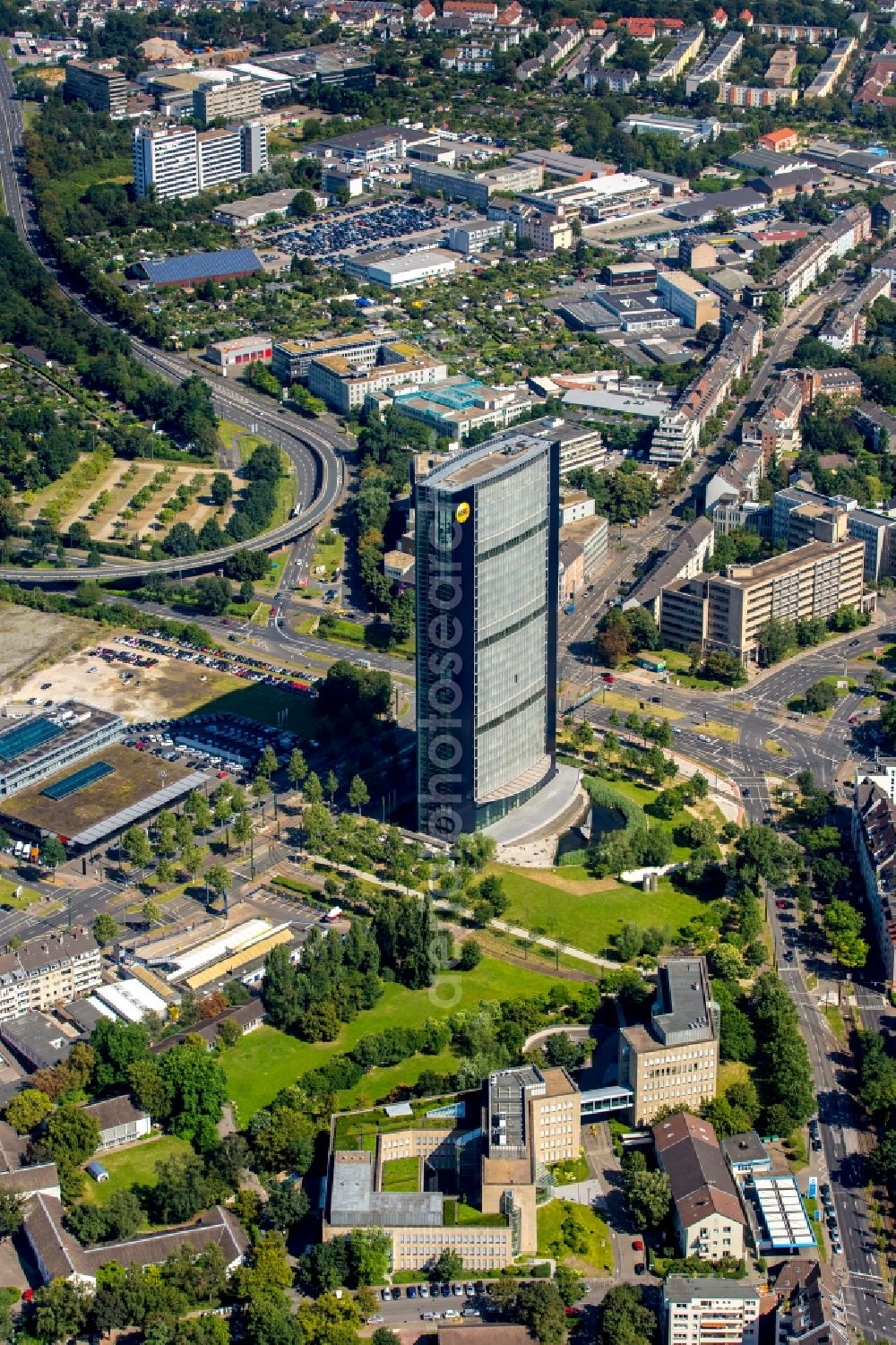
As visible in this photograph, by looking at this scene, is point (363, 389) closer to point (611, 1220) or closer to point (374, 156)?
point (374, 156)

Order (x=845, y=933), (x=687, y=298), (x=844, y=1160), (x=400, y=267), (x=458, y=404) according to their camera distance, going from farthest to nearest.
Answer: (x=400, y=267), (x=687, y=298), (x=458, y=404), (x=845, y=933), (x=844, y=1160)

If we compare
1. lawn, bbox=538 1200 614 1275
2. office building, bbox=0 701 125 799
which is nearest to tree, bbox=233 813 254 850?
office building, bbox=0 701 125 799

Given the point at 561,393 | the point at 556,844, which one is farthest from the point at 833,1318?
the point at 561,393

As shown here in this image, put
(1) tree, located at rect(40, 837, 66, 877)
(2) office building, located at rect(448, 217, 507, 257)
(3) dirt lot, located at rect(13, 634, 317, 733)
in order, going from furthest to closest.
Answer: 1. (2) office building, located at rect(448, 217, 507, 257)
2. (3) dirt lot, located at rect(13, 634, 317, 733)
3. (1) tree, located at rect(40, 837, 66, 877)

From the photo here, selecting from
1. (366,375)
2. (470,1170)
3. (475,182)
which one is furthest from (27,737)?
(475,182)

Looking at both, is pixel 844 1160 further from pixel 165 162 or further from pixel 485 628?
pixel 165 162

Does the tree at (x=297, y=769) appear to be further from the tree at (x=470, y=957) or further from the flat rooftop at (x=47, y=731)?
the tree at (x=470, y=957)

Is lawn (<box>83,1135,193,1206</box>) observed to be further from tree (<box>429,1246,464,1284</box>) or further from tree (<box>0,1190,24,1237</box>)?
tree (<box>429,1246,464,1284</box>)
